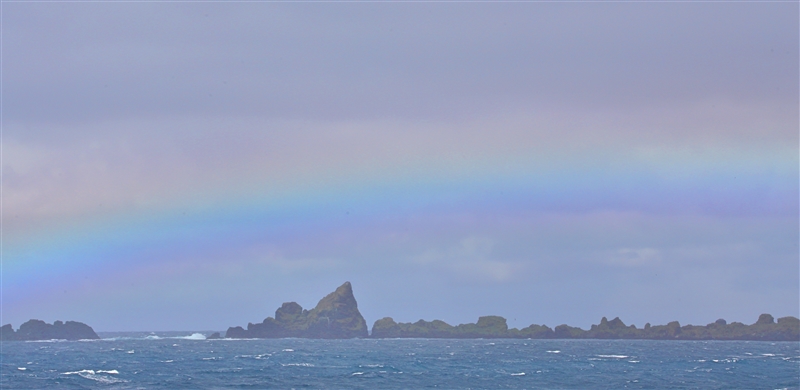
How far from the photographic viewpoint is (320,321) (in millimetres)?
182750

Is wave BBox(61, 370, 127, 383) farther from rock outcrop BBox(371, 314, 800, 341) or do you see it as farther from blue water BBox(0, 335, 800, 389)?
rock outcrop BBox(371, 314, 800, 341)

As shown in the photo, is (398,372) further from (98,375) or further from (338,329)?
(338,329)

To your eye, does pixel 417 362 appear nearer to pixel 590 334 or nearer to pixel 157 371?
pixel 157 371

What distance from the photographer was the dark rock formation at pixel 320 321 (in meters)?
182

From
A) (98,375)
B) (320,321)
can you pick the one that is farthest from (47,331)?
(98,375)

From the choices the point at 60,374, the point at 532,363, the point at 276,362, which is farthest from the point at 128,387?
the point at 532,363

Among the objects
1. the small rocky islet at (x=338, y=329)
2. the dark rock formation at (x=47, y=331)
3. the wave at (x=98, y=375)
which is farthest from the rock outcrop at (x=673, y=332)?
the wave at (x=98, y=375)

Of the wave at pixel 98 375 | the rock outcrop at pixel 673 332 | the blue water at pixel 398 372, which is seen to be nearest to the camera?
the blue water at pixel 398 372

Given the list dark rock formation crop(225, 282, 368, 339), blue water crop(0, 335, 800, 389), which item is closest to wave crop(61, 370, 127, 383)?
blue water crop(0, 335, 800, 389)

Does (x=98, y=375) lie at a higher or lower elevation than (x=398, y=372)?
lower

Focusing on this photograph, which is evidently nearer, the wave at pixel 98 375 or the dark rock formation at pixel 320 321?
the wave at pixel 98 375

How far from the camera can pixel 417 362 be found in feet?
308

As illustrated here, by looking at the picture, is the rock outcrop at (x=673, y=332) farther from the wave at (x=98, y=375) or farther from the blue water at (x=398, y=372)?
the wave at (x=98, y=375)

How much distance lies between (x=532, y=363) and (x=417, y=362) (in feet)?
A: 41.4
